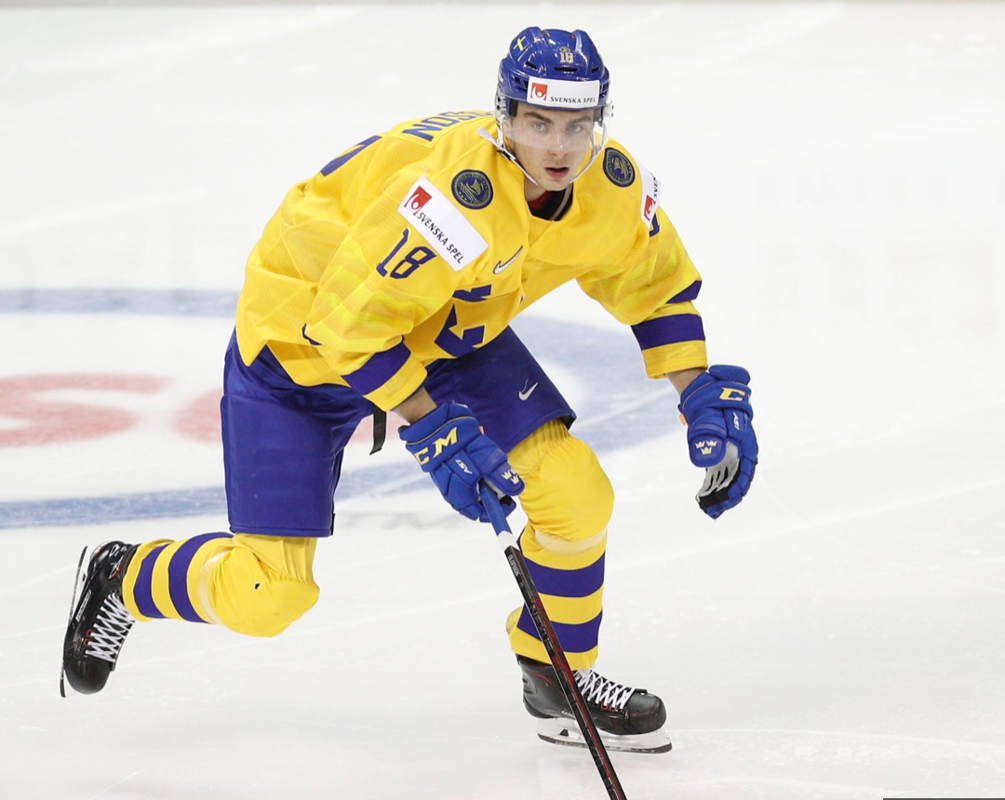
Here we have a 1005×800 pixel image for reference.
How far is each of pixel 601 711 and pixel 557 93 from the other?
43.7 inches

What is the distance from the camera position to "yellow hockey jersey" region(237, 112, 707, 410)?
2289mm

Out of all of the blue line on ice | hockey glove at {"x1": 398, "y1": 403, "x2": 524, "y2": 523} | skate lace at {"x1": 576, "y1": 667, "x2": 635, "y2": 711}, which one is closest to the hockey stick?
hockey glove at {"x1": 398, "y1": 403, "x2": 524, "y2": 523}

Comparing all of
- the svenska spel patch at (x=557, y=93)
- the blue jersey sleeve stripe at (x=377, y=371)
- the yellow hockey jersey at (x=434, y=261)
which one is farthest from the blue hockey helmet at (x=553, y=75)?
the blue jersey sleeve stripe at (x=377, y=371)

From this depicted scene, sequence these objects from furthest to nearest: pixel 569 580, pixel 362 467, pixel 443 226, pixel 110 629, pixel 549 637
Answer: pixel 362 467, pixel 110 629, pixel 569 580, pixel 549 637, pixel 443 226

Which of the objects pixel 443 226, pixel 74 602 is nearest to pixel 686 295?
pixel 443 226

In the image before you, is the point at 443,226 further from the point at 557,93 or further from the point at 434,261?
the point at 557,93

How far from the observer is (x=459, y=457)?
91.0 inches

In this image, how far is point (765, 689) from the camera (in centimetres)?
281

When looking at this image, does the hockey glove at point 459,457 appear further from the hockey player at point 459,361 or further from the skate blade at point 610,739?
the skate blade at point 610,739

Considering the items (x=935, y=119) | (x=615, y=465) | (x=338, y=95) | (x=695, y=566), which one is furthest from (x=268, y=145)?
(x=695, y=566)

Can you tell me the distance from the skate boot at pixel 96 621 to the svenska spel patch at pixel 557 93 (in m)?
1.17

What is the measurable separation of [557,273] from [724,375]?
1.15 ft

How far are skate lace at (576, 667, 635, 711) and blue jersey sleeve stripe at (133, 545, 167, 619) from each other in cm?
77

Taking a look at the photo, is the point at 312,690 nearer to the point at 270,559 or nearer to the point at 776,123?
the point at 270,559
